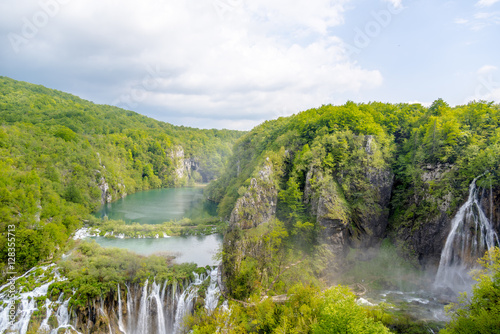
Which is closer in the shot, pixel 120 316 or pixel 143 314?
pixel 120 316

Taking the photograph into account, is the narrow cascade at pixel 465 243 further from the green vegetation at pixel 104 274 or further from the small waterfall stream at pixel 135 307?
the green vegetation at pixel 104 274

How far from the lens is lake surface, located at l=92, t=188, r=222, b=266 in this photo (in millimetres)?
36844

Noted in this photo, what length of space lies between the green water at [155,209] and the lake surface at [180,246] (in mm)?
10774

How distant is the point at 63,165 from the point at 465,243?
62724mm

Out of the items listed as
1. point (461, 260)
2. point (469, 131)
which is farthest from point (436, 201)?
point (469, 131)

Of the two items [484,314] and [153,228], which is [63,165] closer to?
[153,228]

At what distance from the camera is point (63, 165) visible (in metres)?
53.4

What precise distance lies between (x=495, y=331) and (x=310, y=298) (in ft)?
28.7

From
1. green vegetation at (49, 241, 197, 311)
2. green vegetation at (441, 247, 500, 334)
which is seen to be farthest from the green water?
green vegetation at (441, 247, 500, 334)

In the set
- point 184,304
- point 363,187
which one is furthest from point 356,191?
point 184,304

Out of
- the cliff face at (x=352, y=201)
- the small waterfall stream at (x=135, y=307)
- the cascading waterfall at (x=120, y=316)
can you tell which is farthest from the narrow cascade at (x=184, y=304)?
the cliff face at (x=352, y=201)

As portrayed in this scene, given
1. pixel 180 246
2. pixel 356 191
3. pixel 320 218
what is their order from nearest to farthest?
1. pixel 320 218
2. pixel 356 191
3. pixel 180 246

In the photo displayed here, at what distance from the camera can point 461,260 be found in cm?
2417

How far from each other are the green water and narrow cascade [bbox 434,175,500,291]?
133ft
